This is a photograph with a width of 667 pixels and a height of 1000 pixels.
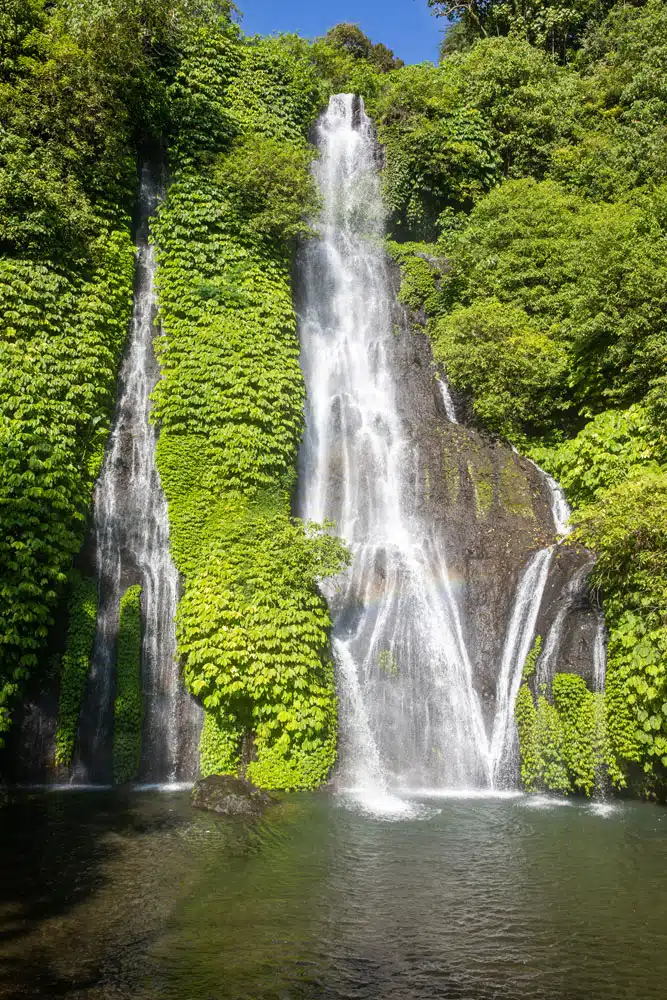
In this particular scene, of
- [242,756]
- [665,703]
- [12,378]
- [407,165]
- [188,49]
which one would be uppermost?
[188,49]

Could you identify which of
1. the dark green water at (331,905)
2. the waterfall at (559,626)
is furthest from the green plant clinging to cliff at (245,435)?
the waterfall at (559,626)

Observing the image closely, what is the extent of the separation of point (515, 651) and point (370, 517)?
4614 millimetres

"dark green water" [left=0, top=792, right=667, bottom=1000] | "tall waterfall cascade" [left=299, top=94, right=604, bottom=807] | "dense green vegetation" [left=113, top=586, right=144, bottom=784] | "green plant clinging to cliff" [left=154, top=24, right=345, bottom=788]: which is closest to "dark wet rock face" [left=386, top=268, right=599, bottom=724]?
"tall waterfall cascade" [left=299, top=94, right=604, bottom=807]

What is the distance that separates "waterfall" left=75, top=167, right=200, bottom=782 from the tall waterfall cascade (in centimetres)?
304

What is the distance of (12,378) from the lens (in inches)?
508

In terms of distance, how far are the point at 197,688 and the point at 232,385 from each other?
621cm

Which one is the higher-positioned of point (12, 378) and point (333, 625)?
point (12, 378)

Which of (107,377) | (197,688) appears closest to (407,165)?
(107,377)

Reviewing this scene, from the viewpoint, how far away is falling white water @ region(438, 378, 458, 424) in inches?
682

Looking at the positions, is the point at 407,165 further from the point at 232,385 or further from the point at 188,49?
the point at 232,385

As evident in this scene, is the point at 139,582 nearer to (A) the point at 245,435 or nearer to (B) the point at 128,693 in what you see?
(B) the point at 128,693

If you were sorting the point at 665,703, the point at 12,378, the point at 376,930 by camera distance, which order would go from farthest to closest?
1. the point at 12,378
2. the point at 665,703
3. the point at 376,930

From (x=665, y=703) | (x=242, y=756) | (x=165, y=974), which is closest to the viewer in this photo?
(x=165, y=974)

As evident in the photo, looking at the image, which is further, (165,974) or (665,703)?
(665,703)
